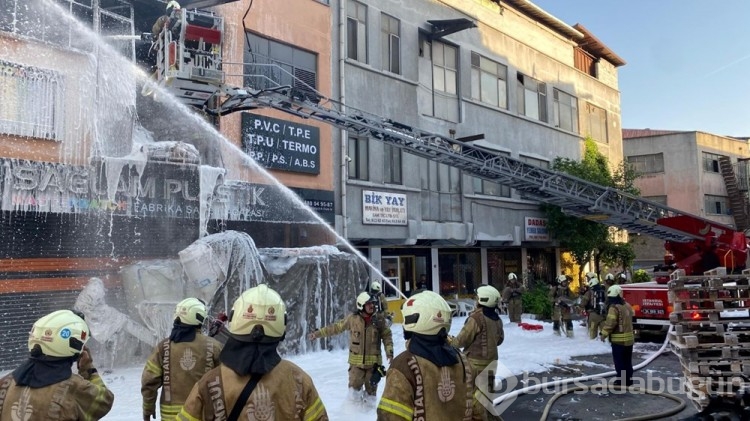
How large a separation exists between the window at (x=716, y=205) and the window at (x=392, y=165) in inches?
1217

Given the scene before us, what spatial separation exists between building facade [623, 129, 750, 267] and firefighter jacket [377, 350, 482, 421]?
39470 millimetres

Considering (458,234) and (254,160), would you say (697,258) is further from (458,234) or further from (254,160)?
(254,160)

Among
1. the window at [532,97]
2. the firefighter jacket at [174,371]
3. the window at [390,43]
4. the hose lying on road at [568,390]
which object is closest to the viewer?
the firefighter jacket at [174,371]

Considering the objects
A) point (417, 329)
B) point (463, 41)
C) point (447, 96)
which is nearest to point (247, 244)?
point (417, 329)

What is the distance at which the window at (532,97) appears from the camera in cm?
2416

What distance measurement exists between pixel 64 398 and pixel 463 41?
1966cm

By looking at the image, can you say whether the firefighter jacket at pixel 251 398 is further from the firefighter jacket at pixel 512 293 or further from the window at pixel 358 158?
the firefighter jacket at pixel 512 293

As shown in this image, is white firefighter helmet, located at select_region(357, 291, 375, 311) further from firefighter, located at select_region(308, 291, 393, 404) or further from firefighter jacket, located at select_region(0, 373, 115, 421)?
firefighter jacket, located at select_region(0, 373, 115, 421)

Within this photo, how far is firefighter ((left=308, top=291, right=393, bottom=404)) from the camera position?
292 inches

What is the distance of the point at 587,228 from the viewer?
77.0 feet

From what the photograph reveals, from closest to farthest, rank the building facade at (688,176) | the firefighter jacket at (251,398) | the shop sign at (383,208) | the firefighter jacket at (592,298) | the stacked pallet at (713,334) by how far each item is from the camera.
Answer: the firefighter jacket at (251,398), the stacked pallet at (713,334), the firefighter jacket at (592,298), the shop sign at (383,208), the building facade at (688,176)

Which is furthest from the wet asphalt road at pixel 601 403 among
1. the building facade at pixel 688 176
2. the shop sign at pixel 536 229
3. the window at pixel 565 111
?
the building facade at pixel 688 176

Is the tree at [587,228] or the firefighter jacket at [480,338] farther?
the tree at [587,228]

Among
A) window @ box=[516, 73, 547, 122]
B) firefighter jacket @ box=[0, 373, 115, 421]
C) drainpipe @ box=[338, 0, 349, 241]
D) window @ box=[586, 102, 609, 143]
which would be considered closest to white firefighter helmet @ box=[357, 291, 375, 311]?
firefighter jacket @ box=[0, 373, 115, 421]
